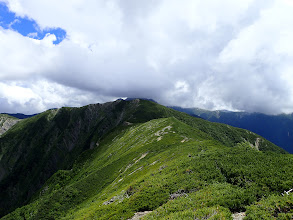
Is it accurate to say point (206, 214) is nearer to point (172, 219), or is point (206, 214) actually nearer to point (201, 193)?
point (172, 219)

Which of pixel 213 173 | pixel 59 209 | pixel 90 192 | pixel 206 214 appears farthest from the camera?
pixel 90 192

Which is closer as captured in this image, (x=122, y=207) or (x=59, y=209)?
(x=122, y=207)

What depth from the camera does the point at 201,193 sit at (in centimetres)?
2416

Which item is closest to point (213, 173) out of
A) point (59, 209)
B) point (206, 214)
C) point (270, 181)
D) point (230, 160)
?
point (230, 160)

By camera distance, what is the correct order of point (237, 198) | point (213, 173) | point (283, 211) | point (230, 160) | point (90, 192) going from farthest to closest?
point (90, 192) < point (230, 160) < point (213, 173) < point (237, 198) < point (283, 211)

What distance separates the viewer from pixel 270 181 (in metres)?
23.5

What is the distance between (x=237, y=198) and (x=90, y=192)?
187 feet

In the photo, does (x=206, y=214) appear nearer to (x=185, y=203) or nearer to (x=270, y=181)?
(x=185, y=203)

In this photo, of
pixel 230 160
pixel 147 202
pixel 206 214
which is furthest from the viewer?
pixel 230 160

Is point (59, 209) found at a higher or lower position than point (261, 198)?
lower

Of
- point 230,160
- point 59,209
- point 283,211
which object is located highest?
point 230,160

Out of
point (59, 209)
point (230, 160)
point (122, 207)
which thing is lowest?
point (59, 209)

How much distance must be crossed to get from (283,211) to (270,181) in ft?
25.1

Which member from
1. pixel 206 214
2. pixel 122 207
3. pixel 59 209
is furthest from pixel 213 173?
pixel 59 209
